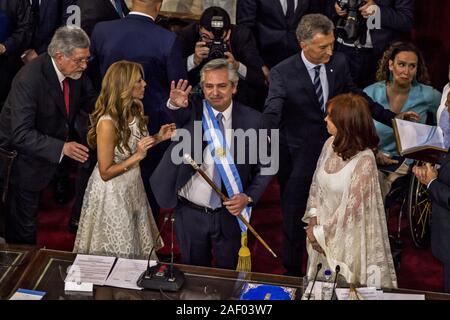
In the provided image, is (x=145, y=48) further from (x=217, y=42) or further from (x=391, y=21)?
(x=391, y=21)

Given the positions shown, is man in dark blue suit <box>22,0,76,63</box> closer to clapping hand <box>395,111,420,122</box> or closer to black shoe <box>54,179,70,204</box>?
black shoe <box>54,179,70,204</box>

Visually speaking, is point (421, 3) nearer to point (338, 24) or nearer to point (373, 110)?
point (338, 24)

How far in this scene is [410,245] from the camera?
6430 millimetres

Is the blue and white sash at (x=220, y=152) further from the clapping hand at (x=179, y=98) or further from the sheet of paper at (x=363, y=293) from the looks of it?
the sheet of paper at (x=363, y=293)

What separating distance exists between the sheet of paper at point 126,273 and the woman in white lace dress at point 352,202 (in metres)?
1.01

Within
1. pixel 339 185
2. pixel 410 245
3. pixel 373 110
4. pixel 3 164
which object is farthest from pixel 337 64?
pixel 3 164

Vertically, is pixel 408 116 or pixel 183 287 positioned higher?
pixel 408 116

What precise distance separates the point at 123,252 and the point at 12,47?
1993 mm

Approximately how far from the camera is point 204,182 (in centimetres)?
507

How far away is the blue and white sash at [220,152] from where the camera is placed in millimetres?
5082

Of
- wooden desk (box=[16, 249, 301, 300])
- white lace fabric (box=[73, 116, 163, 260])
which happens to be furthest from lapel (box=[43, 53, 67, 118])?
wooden desk (box=[16, 249, 301, 300])

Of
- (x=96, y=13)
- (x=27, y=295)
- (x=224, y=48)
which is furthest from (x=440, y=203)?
(x=96, y=13)

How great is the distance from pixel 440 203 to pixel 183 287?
1.45m

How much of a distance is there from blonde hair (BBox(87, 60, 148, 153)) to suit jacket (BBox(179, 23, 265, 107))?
107cm
